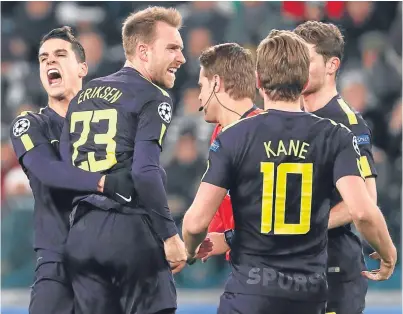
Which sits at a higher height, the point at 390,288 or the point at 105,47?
the point at 105,47

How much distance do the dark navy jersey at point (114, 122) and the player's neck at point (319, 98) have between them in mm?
1069

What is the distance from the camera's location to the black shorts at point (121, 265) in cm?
512

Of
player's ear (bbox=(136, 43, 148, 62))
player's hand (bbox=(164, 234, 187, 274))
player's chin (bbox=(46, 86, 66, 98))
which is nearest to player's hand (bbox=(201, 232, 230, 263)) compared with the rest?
player's hand (bbox=(164, 234, 187, 274))

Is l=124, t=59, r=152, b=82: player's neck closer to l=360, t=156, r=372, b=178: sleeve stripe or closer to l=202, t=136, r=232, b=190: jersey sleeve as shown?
l=202, t=136, r=232, b=190: jersey sleeve

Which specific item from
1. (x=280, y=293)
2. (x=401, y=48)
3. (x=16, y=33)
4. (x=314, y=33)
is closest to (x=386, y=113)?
(x=401, y=48)

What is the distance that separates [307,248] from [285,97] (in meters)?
0.72

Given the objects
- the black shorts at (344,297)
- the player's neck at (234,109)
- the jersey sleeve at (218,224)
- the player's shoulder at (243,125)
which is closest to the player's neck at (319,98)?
the player's neck at (234,109)

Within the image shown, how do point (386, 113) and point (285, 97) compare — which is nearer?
point (285, 97)

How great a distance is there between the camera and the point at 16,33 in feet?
38.7

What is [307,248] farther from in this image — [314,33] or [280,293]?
[314,33]

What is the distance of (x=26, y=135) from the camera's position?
565 cm

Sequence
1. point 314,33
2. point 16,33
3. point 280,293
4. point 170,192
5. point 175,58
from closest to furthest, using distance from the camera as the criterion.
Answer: point 280,293
point 175,58
point 314,33
point 170,192
point 16,33

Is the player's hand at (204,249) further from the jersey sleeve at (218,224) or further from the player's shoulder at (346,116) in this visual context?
the player's shoulder at (346,116)

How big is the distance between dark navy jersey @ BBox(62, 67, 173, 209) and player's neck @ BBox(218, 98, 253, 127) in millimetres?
386
